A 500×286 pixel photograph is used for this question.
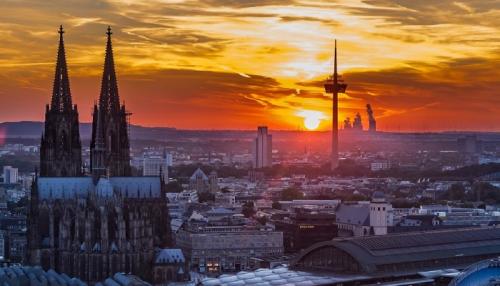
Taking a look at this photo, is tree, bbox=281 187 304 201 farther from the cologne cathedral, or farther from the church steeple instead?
the cologne cathedral

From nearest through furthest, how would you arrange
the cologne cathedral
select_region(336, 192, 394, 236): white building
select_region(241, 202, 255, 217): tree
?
the cologne cathedral → select_region(336, 192, 394, 236): white building → select_region(241, 202, 255, 217): tree

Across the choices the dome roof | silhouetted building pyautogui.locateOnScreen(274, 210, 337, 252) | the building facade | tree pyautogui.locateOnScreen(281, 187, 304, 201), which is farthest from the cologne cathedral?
tree pyautogui.locateOnScreen(281, 187, 304, 201)

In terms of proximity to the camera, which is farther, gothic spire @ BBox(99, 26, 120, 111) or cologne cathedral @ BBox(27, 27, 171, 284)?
gothic spire @ BBox(99, 26, 120, 111)

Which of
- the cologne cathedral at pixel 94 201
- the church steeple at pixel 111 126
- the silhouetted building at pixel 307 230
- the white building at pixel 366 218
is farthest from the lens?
the white building at pixel 366 218

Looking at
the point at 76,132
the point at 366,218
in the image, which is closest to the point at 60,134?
the point at 76,132

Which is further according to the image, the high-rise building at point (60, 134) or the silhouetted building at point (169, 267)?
the high-rise building at point (60, 134)

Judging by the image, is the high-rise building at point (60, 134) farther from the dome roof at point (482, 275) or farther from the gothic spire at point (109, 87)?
the dome roof at point (482, 275)

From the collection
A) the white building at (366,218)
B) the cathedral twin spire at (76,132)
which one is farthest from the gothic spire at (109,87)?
the white building at (366,218)

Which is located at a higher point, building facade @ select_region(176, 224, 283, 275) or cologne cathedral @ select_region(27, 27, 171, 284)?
cologne cathedral @ select_region(27, 27, 171, 284)
